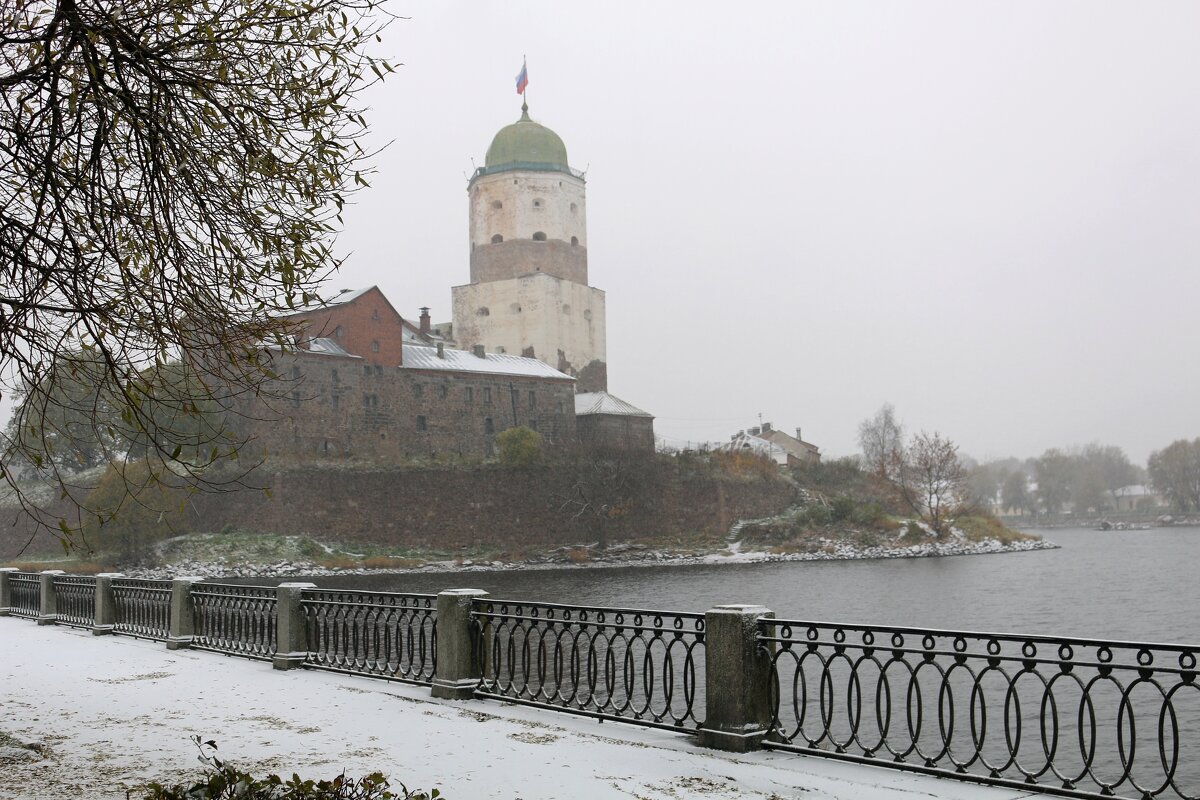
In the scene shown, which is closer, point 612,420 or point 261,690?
point 261,690

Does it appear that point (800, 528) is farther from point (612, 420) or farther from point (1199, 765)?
point (1199, 765)

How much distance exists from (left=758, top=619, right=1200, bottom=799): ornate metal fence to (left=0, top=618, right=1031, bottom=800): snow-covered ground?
494mm

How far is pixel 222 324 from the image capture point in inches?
287

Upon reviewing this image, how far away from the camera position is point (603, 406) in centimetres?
6850

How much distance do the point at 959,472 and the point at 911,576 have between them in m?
24.2

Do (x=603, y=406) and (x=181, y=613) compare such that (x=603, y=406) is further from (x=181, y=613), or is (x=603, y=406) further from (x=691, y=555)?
(x=181, y=613)

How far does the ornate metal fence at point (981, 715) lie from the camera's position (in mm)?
7074

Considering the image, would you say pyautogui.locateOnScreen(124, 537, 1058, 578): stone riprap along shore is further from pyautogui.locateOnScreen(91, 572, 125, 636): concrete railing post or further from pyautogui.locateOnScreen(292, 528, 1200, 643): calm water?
pyautogui.locateOnScreen(91, 572, 125, 636): concrete railing post

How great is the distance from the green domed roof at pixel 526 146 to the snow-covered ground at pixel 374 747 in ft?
224

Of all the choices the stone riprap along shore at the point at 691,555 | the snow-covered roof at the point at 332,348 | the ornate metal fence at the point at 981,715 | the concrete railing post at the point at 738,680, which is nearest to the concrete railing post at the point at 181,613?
the ornate metal fence at the point at 981,715

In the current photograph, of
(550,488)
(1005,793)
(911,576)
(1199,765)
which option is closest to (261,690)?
(1005,793)

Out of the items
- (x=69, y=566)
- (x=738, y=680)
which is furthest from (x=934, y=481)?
(x=738, y=680)

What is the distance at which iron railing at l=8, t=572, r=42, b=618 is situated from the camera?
64.4ft

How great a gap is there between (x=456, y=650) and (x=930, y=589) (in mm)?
31647
